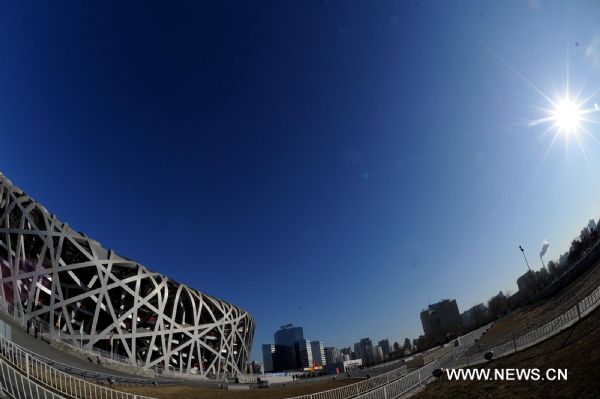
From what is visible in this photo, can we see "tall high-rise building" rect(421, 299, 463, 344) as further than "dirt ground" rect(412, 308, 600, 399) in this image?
Yes

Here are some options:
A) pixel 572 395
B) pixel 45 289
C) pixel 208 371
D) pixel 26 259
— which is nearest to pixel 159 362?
pixel 208 371

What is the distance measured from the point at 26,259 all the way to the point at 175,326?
A: 18264 mm

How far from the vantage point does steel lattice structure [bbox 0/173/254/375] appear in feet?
95.7

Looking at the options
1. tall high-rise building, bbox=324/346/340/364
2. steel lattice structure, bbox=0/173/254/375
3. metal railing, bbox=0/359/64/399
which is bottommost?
tall high-rise building, bbox=324/346/340/364

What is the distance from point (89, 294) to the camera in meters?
32.0

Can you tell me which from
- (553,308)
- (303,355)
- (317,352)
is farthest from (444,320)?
(317,352)

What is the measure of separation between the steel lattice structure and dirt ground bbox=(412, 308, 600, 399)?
31533 millimetres

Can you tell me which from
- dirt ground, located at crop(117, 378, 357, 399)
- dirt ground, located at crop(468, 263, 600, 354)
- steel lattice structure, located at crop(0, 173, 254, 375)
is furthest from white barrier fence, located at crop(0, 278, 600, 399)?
steel lattice structure, located at crop(0, 173, 254, 375)

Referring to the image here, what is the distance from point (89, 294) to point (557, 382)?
38.0 metres

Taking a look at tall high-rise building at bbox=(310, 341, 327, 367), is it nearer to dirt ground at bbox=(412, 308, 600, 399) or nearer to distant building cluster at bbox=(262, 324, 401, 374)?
distant building cluster at bbox=(262, 324, 401, 374)

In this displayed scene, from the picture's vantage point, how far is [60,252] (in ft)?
103

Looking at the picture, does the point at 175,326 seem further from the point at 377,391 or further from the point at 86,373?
the point at 377,391

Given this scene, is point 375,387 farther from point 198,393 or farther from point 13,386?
point 13,386

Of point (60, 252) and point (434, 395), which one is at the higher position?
point (60, 252)
